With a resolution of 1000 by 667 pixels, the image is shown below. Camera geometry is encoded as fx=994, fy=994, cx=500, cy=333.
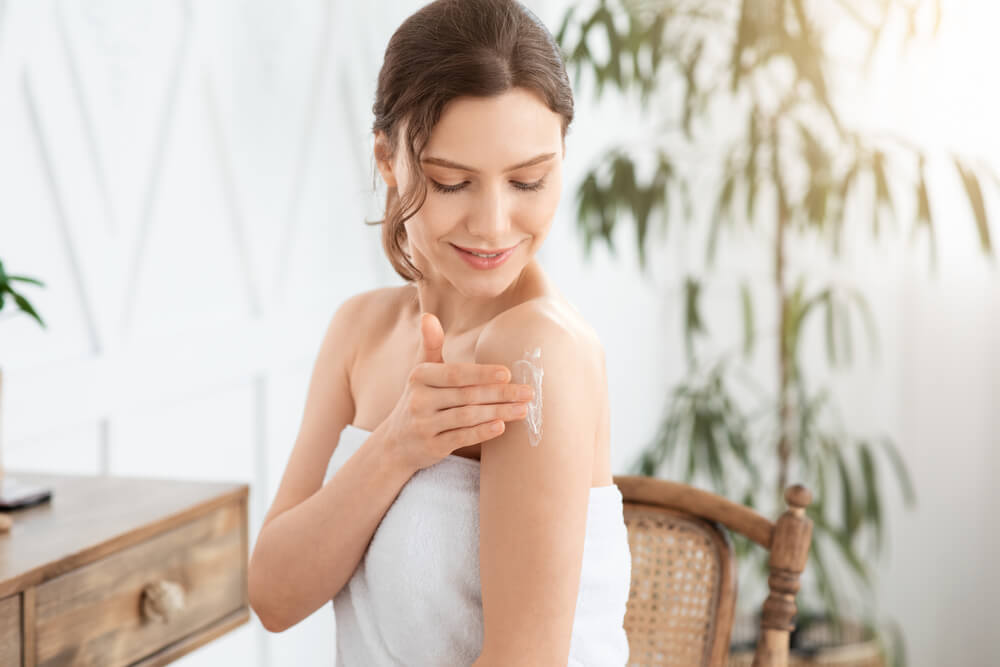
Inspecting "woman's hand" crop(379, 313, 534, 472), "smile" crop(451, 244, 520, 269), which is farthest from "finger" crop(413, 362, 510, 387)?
"smile" crop(451, 244, 520, 269)

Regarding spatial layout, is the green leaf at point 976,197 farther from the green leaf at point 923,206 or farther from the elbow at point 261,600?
the elbow at point 261,600

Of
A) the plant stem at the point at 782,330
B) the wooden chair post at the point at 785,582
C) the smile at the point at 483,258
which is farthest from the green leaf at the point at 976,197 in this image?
the smile at the point at 483,258

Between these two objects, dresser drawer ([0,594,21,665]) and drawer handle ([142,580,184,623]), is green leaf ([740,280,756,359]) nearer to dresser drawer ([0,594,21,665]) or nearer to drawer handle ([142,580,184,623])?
drawer handle ([142,580,184,623])

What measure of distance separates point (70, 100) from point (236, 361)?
64cm

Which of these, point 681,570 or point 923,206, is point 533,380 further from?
point 923,206

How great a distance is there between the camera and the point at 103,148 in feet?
5.49

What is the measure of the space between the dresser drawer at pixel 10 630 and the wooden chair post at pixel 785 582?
2.77 feet

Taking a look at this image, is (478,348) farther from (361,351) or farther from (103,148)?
(103,148)

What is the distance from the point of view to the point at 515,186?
0.90 metres

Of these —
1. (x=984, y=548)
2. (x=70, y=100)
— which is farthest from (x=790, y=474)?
(x=70, y=100)

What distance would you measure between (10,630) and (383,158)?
1.94ft

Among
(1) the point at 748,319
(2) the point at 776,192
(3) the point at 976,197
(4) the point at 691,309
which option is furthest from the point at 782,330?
(3) the point at 976,197

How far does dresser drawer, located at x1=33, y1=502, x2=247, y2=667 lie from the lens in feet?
3.44

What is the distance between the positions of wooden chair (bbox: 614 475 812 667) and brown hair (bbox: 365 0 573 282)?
62 centimetres
